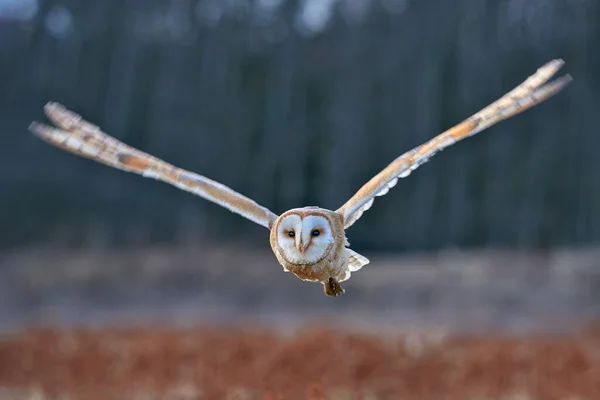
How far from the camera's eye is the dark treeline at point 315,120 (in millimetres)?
21547

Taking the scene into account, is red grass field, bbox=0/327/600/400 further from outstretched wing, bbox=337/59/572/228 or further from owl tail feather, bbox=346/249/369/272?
A: outstretched wing, bbox=337/59/572/228

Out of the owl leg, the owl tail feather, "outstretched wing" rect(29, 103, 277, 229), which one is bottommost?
the owl leg

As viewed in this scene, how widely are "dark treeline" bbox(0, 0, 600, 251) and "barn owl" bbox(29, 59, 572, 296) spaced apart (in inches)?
677

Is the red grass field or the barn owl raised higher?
the red grass field

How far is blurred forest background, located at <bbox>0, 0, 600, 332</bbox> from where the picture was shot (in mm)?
21469

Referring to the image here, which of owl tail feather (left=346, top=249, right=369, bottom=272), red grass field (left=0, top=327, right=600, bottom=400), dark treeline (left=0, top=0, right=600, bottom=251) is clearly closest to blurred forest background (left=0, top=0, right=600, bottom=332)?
dark treeline (left=0, top=0, right=600, bottom=251)

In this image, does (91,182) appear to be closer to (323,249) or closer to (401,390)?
(401,390)

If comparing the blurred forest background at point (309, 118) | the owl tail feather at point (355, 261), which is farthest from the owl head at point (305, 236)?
the blurred forest background at point (309, 118)

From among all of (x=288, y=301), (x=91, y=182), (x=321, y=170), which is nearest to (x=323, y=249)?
(x=288, y=301)

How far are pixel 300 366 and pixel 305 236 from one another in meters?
5.25

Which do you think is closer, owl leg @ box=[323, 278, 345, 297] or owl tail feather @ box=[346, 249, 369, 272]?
owl leg @ box=[323, 278, 345, 297]

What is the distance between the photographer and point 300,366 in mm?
8773

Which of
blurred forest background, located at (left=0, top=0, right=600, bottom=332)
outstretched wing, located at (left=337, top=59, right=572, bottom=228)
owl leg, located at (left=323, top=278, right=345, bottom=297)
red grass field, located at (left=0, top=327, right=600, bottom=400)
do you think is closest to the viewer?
outstretched wing, located at (left=337, top=59, right=572, bottom=228)

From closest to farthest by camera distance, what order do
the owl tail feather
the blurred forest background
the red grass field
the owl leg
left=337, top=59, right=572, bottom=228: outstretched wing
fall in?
left=337, top=59, right=572, bottom=228: outstretched wing < the owl leg < the owl tail feather < the red grass field < the blurred forest background
